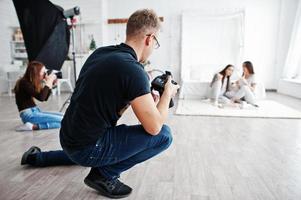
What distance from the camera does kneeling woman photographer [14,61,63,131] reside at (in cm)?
241

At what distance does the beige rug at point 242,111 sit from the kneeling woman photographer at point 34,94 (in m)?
1.78

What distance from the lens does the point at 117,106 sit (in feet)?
3.58

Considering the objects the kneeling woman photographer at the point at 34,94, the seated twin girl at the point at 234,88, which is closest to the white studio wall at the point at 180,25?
the seated twin girl at the point at 234,88

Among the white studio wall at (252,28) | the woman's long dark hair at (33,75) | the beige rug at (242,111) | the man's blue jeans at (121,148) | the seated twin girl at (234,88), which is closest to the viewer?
the man's blue jeans at (121,148)

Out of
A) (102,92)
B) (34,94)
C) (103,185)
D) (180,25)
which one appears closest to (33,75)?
(34,94)

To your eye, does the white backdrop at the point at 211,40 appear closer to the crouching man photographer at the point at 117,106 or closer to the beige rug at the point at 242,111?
the beige rug at the point at 242,111

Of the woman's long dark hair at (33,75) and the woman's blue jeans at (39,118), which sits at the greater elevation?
the woman's long dark hair at (33,75)

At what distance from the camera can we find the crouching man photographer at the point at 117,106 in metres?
1.02

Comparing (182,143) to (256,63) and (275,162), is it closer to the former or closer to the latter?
(275,162)

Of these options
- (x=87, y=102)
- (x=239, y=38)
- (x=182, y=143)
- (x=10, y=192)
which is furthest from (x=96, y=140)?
(x=239, y=38)

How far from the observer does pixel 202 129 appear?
2732 millimetres

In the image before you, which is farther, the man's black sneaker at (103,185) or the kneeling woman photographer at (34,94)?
the kneeling woman photographer at (34,94)

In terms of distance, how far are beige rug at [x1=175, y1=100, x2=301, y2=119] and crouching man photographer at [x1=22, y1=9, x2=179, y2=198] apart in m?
2.38

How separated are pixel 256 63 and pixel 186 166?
515 cm
